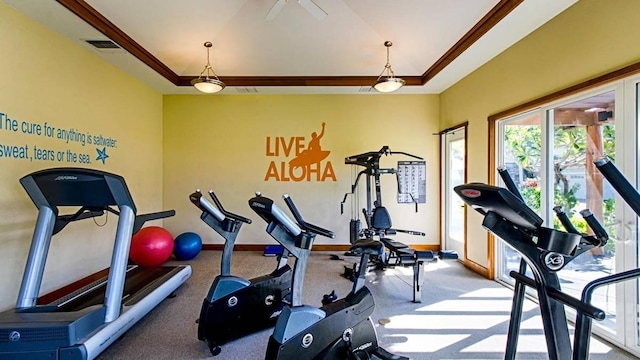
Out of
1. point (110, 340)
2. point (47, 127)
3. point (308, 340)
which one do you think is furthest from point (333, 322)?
point (47, 127)

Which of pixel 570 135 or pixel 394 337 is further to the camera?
pixel 570 135

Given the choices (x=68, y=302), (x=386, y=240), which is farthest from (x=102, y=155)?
(x=386, y=240)

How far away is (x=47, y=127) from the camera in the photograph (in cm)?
342

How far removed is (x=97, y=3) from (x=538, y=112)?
4821mm

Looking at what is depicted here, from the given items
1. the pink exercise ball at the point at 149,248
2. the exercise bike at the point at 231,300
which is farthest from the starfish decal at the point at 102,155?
the exercise bike at the point at 231,300

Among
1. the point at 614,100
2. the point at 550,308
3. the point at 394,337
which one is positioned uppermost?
the point at 614,100

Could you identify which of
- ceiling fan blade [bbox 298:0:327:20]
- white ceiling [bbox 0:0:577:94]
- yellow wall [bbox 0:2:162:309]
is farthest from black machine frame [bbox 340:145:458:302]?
yellow wall [bbox 0:2:162:309]

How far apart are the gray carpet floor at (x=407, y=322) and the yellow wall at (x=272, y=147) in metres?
1.47

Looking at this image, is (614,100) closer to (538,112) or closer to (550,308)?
(538,112)

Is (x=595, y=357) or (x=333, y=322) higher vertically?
(x=333, y=322)

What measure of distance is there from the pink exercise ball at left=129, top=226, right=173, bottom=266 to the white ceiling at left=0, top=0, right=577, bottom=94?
2.43 m

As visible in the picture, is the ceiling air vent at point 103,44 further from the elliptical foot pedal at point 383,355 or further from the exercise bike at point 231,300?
the elliptical foot pedal at point 383,355

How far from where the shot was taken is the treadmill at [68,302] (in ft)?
6.75

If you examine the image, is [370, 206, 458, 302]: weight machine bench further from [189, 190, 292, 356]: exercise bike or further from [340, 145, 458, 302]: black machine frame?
[189, 190, 292, 356]: exercise bike
